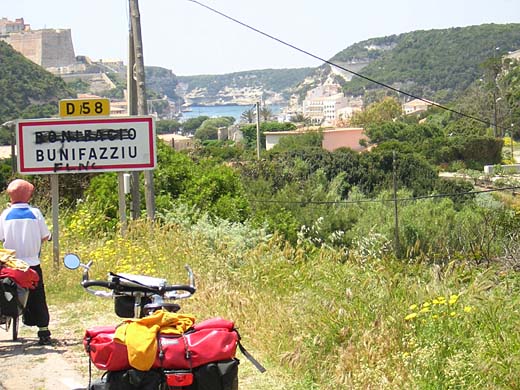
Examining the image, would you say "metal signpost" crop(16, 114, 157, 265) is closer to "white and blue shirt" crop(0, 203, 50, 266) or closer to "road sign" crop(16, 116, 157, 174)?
"road sign" crop(16, 116, 157, 174)

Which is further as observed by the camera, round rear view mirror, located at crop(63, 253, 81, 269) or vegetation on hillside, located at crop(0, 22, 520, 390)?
vegetation on hillside, located at crop(0, 22, 520, 390)

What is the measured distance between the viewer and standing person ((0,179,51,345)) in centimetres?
772

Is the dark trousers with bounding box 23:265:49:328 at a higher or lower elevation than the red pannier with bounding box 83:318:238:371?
lower

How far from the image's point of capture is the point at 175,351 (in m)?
4.25

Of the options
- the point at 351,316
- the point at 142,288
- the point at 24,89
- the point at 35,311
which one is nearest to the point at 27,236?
the point at 35,311

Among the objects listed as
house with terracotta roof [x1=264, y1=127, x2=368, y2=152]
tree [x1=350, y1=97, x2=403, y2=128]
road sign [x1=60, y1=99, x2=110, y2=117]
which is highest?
road sign [x1=60, y1=99, x2=110, y2=117]

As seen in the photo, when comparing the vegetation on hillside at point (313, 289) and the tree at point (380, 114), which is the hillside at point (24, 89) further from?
the vegetation on hillside at point (313, 289)

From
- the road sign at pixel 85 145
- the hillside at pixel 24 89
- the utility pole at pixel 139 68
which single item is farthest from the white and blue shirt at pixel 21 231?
the hillside at pixel 24 89

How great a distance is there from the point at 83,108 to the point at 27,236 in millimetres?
3984

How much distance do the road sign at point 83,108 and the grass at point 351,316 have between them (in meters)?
2.31

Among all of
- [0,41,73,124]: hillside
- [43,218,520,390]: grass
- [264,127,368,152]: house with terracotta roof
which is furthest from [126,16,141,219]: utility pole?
[264,127,368,152]: house with terracotta roof

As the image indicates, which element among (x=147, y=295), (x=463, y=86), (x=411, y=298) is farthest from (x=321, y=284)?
(x=463, y=86)

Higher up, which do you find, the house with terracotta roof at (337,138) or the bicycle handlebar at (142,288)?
the bicycle handlebar at (142,288)

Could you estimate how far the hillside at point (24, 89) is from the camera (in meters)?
97.3
